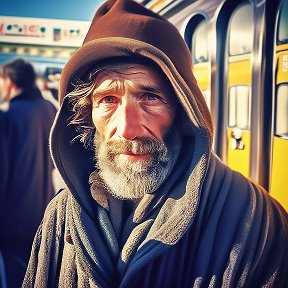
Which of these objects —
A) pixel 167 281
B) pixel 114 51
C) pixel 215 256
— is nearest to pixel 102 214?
pixel 167 281

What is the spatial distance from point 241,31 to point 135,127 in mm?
581

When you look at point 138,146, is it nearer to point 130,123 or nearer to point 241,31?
point 130,123

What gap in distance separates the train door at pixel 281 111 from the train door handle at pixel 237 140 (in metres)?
0.13

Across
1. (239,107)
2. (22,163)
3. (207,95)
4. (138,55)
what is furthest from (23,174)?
(239,107)

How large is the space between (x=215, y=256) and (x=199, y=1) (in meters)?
1.04

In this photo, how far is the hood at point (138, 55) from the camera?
1.11 metres

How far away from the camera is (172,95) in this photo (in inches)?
49.1

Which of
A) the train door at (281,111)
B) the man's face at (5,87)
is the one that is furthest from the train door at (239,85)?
the man's face at (5,87)

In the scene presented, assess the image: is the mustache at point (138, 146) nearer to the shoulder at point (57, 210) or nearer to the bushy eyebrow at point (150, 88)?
the bushy eyebrow at point (150, 88)

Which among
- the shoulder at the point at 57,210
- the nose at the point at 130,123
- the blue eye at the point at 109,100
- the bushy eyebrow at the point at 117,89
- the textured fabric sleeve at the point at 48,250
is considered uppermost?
the bushy eyebrow at the point at 117,89

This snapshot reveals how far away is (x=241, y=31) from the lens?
122 cm

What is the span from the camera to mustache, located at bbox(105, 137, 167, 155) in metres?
1.19

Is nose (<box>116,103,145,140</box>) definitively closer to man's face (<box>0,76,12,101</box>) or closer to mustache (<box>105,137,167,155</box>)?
mustache (<box>105,137,167,155</box>)

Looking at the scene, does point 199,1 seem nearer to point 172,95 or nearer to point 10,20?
point 172,95
